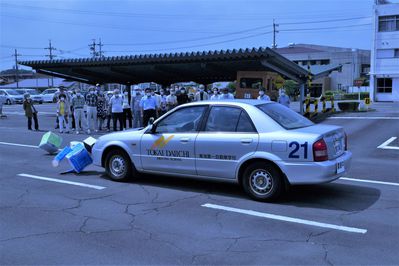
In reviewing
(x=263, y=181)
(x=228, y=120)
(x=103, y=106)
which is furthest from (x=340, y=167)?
(x=103, y=106)

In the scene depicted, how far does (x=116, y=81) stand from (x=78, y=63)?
14.3 ft

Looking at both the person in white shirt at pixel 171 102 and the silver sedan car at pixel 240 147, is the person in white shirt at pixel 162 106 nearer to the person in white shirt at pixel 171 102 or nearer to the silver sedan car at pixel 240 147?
the person in white shirt at pixel 171 102

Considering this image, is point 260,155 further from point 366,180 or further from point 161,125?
point 366,180

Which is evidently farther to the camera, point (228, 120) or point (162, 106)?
point (162, 106)

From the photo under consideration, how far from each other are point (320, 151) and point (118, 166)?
380 cm

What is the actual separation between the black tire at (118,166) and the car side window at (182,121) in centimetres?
92

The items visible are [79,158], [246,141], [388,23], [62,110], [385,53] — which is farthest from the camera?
[385,53]

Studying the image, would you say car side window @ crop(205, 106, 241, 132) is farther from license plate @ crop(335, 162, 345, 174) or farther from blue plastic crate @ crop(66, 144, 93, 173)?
blue plastic crate @ crop(66, 144, 93, 173)

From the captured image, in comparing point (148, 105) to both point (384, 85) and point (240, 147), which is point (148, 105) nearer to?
point (240, 147)

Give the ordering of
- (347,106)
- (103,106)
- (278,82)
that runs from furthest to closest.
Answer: (347,106)
(278,82)
(103,106)

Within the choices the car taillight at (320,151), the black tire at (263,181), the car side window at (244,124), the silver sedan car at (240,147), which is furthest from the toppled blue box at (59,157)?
the car taillight at (320,151)

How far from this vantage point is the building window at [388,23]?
4797 centimetres

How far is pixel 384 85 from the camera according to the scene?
4931 cm

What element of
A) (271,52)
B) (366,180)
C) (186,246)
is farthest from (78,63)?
(186,246)
